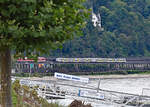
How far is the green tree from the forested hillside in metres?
81.8

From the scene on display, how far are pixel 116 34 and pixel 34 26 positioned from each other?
3885 inches

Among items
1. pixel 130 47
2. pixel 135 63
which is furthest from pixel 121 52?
pixel 135 63

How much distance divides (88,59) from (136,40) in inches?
859

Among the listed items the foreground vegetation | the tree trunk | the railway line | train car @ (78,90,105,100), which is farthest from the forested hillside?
the tree trunk

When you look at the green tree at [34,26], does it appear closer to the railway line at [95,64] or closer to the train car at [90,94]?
the train car at [90,94]

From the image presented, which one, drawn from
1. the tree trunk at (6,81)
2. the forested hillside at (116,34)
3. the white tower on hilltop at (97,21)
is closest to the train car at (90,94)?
the tree trunk at (6,81)

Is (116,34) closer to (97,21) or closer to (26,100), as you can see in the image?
(97,21)

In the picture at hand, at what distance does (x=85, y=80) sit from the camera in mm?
43969

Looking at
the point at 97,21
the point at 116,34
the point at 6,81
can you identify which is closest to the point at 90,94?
the point at 6,81

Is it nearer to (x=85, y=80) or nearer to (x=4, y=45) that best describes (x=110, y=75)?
(x=85, y=80)

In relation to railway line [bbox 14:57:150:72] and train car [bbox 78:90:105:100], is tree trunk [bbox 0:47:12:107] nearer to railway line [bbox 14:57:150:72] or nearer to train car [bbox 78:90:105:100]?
train car [bbox 78:90:105:100]

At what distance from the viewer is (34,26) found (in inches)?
313

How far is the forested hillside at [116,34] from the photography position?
95.9 meters

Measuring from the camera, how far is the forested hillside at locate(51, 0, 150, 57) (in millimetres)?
95938
